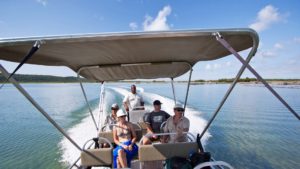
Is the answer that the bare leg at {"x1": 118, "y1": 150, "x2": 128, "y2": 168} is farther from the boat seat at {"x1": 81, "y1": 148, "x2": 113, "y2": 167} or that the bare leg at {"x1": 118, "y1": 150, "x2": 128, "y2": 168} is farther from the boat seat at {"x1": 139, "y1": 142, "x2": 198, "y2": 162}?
the boat seat at {"x1": 139, "y1": 142, "x2": 198, "y2": 162}

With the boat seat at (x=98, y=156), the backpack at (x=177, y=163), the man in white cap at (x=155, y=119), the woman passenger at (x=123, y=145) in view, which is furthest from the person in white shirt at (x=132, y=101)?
the backpack at (x=177, y=163)

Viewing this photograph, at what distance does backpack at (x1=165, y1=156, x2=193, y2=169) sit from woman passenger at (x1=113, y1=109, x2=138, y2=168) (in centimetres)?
80

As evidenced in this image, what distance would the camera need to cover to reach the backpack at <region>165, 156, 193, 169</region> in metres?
2.62

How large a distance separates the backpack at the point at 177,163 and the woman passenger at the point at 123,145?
2.62 ft

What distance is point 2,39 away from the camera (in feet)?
6.36

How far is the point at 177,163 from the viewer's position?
270cm

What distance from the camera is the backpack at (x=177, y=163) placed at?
2.62m

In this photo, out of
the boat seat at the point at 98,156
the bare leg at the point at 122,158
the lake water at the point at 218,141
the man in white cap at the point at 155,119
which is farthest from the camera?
the lake water at the point at 218,141

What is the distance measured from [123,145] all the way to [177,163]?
1.07 m

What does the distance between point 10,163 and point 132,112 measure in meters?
3.50

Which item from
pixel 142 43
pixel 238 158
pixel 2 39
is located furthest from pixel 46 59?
pixel 238 158

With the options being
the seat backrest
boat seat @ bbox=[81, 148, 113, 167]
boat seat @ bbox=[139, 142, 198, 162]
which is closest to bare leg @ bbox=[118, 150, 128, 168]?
boat seat @ bbox=[81, 148, 113, 167]

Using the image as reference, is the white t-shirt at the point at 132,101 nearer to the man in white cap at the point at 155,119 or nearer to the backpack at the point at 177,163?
the man in white cap at the point at 155,119

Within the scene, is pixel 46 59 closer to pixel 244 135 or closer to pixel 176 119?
pixel 176 119
